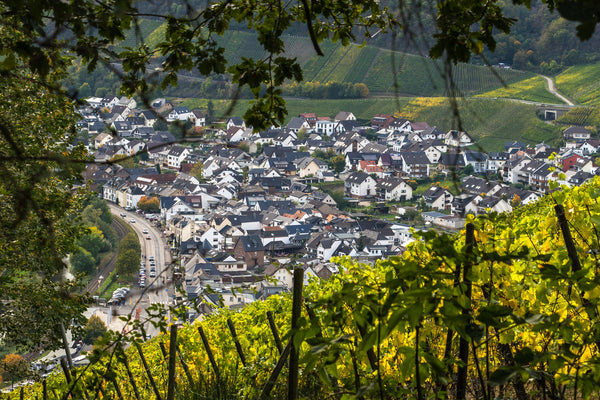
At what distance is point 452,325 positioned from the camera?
110cm

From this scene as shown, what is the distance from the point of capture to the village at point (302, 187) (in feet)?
84.6

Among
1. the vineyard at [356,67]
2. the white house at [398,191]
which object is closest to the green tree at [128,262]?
the white house at [398,191]

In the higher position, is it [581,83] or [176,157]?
[581,83]

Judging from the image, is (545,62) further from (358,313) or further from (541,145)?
(358,313)

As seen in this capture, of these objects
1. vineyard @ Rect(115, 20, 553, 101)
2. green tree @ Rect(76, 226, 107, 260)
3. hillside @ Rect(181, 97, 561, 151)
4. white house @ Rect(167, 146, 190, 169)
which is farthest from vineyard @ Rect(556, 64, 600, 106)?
green tree @ Rect(76, 226, 107, 260)

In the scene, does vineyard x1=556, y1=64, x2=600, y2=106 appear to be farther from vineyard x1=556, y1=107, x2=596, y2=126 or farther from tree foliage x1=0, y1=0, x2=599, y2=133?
tree foliage x1=0, y1=0, x2=599, y2=133

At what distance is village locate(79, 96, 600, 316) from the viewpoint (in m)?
25.8

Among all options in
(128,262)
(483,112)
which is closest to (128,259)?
(128,262)

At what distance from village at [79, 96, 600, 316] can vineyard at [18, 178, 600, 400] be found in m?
17.2

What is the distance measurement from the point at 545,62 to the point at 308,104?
1962 centimetres

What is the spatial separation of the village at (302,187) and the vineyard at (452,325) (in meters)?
17.2

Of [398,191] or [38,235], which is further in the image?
[398,191]

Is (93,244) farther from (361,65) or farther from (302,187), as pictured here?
(361,65)

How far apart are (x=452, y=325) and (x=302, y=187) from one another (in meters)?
35.5
